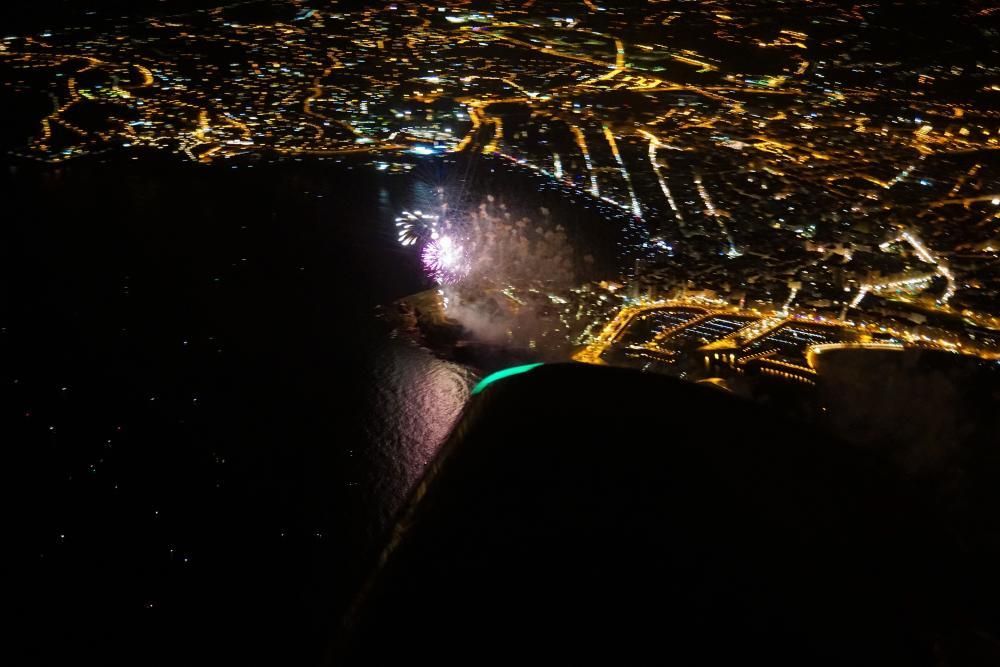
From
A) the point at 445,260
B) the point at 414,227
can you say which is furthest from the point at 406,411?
the point at 414,227

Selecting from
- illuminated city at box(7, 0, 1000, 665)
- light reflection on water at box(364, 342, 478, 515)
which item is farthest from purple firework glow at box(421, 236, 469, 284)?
light reflection on water at box(364, 342, 478, 515)

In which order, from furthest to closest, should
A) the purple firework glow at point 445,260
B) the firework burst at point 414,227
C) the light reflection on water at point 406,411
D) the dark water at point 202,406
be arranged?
the firework burst at point 414,227 → the purple firework glow at point 445,260 → the light reflection on water at point 406,411 → the dark water at point 202,406

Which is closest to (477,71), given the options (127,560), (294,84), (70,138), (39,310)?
(294,84)

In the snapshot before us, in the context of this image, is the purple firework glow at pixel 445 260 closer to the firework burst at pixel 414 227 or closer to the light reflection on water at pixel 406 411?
→ the firework burst at pixel 414 227

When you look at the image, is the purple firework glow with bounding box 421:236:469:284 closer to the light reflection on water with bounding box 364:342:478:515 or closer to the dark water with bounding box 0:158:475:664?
the dark water with bounding box 0:158:475:664

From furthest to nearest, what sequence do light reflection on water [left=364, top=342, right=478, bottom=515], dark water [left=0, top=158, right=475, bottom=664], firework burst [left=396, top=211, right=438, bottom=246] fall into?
firework burst [left=396, top=211, right=438, bottom=246]
light reflection on water [left=364, top=342, right=478, bottom=515]
dark water [left=0, top=158, right=475, bottom=664]

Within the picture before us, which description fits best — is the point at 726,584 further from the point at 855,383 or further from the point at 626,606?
the point at 855,383

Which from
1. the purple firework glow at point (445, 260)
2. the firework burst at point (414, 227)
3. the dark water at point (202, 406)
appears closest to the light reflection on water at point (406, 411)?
the dark water at point (202, 406)
